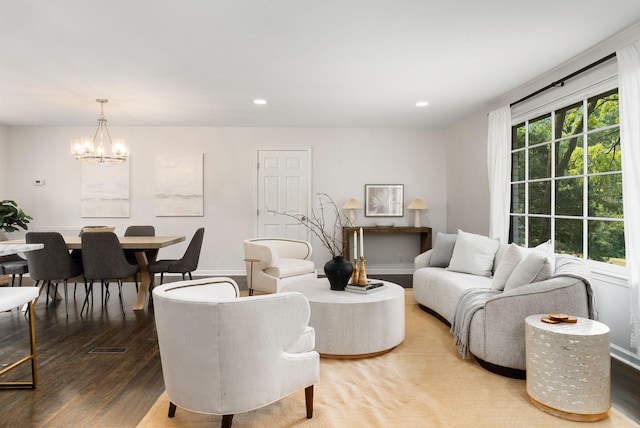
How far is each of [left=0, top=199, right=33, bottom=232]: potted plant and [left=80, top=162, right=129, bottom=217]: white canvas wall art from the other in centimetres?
78

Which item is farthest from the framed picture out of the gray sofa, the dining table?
the gray sofa

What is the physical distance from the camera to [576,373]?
2.14 m

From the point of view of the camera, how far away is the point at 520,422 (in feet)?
6.91

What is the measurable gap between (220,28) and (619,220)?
3.41 metres

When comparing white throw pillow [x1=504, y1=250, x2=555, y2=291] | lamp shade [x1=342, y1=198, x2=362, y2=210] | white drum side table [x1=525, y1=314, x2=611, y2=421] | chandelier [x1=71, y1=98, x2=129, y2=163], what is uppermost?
chandelier [x1=71, y1=98, x2=129, y2=163]

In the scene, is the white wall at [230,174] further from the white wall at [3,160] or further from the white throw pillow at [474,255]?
the white throw pillow at [474,255]

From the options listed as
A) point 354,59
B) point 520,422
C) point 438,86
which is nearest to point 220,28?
point 354,59

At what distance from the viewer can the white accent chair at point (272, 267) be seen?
181 inches

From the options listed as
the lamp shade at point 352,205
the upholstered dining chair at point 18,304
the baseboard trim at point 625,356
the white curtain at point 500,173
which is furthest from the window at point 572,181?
the upholstered dining chair at point 18,304

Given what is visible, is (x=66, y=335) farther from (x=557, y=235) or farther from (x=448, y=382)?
(x=557, y=235)

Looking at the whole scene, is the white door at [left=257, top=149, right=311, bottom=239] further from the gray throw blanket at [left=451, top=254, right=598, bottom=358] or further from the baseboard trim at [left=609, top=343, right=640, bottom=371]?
the baseboard trim at [left=609, top=343, right=640, bottom=371]

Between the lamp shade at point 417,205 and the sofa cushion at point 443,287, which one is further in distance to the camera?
the lamp shade at point 417,205

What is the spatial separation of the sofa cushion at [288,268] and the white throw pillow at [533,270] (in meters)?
2.41

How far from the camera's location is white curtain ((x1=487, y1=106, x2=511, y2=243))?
4648 mm
